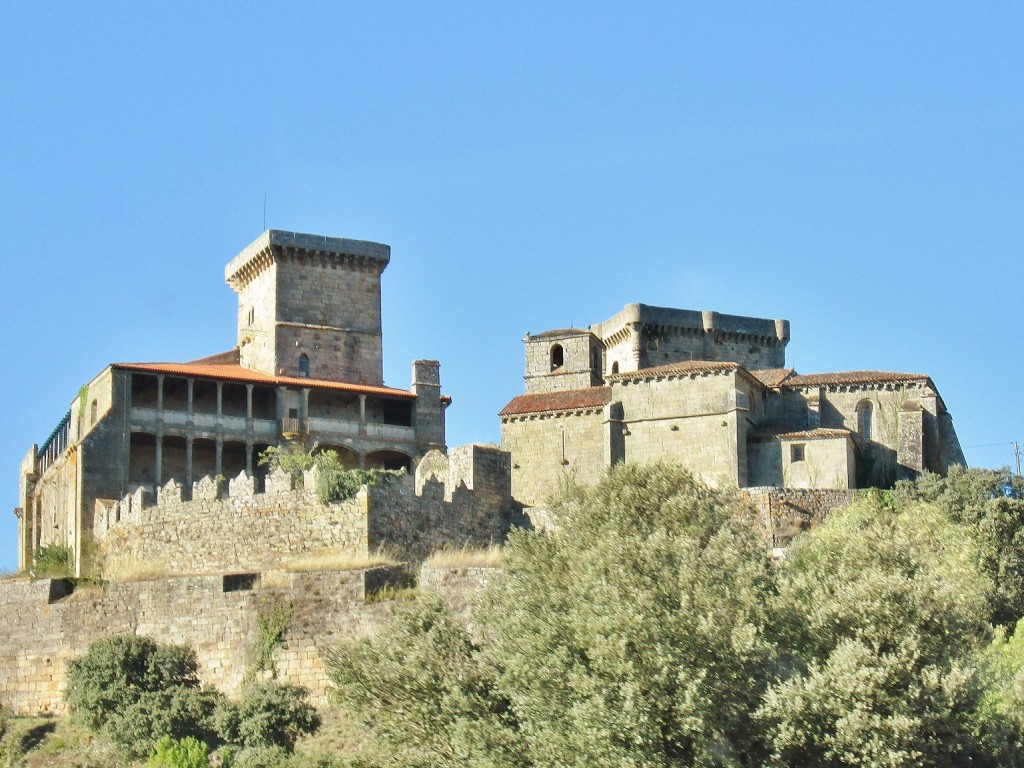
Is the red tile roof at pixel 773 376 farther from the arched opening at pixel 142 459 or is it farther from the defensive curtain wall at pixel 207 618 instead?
the defensive curtain wall at pixel 207 618

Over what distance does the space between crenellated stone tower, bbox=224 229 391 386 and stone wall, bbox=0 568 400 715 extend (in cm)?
2505

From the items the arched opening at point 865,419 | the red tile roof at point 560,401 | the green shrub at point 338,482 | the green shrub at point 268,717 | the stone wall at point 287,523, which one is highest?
the red tile roof at point 560,401

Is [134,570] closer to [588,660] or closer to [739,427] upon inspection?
[588,660]

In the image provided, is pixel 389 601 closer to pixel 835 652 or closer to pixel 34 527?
pixel 835 652

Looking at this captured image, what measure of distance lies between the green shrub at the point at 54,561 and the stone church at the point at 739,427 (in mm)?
14329

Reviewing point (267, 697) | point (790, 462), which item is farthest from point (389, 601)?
point (790, 462)

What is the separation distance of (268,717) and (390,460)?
27116 millimetres

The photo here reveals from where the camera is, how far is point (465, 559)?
45.5 m

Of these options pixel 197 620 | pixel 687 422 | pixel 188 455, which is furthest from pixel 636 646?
pixel 188 455

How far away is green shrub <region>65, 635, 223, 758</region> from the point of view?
41.8 meters

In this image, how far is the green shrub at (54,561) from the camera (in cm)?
5666

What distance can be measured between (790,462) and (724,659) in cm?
3004

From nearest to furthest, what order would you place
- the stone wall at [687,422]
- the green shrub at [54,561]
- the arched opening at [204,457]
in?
1. the green shrub at [54,561]
2. the stone wall at [687,422]
3. the arched opening at [204,457]

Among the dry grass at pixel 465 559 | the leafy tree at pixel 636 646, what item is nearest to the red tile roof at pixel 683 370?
the dry grass at pixel 465 559
